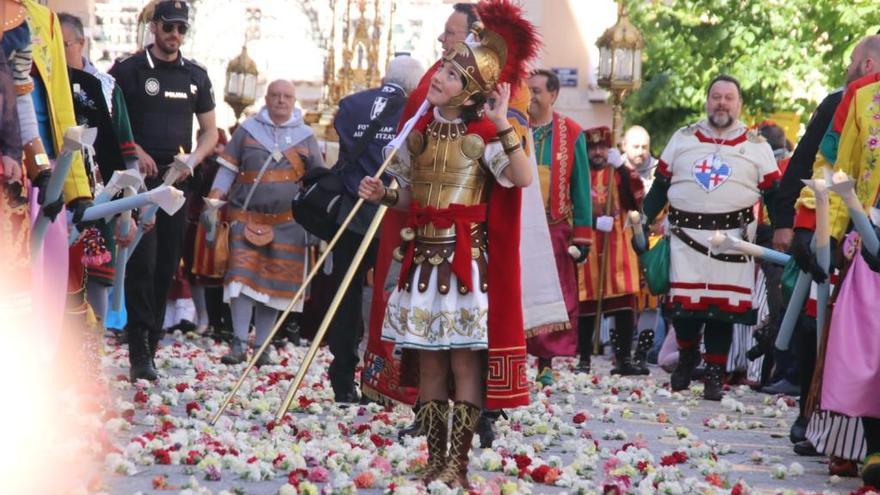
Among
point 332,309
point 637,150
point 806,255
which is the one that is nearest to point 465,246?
point 332,309

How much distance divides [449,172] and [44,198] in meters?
1.56

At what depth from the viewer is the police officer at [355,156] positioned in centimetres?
1036

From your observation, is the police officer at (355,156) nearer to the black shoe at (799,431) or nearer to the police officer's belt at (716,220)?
the black shoe at (799,431)

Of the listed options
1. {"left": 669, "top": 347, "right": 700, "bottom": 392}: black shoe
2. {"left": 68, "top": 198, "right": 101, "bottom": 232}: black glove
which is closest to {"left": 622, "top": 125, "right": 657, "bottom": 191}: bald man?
{"left": 669, "top": 347, "right": 700, "bottom": 392}: black shoe

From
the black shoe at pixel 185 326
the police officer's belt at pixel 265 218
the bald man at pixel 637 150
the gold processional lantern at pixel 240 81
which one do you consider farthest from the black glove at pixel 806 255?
the gold processional lantern at pixel 240 81

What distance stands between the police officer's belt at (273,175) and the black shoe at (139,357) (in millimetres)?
2591

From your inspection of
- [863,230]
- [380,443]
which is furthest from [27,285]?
[863,230]

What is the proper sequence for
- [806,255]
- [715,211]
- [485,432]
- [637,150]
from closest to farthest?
[806,255], [485,432], [715,211], [637,150]

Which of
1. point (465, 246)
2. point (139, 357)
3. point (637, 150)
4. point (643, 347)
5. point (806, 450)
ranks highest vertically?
point (465, 246)

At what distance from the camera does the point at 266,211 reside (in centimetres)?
1356

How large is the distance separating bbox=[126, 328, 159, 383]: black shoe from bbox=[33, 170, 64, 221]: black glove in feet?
12.2

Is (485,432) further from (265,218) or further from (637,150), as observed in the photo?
(637,150)

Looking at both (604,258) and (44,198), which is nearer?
(44,198)

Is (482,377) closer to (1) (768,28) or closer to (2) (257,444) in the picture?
(2) (257,444)
